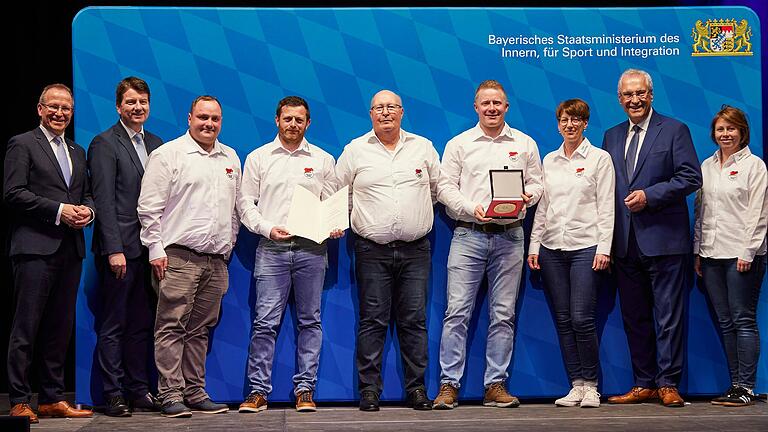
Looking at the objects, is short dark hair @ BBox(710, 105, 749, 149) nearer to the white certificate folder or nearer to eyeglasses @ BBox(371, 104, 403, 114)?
eyeglasses @ BBox(371, 104, 403, 114)

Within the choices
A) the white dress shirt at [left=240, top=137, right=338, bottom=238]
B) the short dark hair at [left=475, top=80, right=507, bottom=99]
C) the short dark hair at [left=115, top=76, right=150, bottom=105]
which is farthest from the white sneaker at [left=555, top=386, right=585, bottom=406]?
the short dark hair at [left=115, top=76, right=150, bottom=105]

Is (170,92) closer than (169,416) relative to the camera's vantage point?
No

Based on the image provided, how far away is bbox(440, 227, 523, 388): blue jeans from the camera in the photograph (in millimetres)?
5367

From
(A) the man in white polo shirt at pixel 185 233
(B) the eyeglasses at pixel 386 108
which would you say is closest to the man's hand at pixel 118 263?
(A) the man in white polo shirt at pixel 185 233

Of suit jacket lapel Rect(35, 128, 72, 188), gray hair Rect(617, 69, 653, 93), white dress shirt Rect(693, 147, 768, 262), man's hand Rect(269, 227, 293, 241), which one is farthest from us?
gray hair Rect(617, 69, 653, 93)

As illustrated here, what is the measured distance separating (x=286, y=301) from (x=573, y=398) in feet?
5.82

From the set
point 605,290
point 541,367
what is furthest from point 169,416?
point 605,290

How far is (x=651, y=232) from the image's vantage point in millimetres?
5379

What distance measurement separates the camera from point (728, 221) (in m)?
5.41

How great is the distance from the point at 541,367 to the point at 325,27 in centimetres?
243

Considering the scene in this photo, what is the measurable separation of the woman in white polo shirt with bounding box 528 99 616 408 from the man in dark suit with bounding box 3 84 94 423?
260cm

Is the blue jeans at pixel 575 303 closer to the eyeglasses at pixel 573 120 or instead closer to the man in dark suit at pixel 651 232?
the man in dark suit at pixel 651 232

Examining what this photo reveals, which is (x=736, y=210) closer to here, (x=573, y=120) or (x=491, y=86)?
(x=573, y=120)

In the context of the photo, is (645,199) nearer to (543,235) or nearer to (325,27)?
(543,235)
